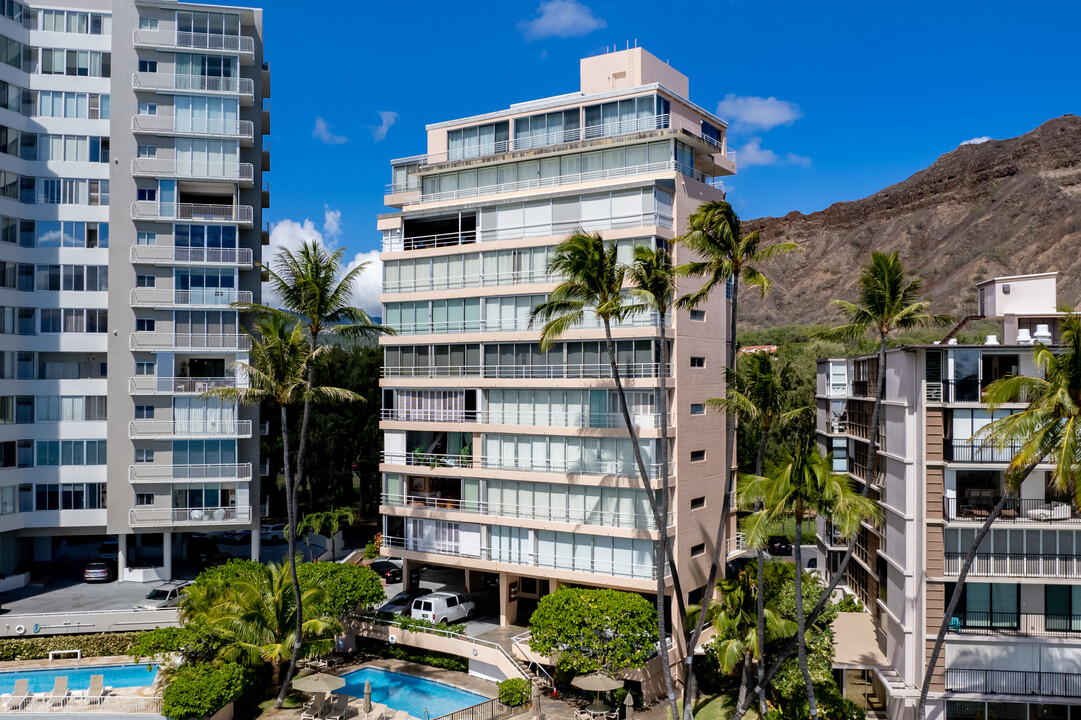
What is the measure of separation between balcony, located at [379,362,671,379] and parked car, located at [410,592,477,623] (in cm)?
1226

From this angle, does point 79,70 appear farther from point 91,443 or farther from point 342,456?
point 342,456

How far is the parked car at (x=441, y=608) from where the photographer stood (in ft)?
137

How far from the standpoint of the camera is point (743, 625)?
32281mm

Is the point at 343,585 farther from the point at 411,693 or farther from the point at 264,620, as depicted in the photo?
the point at 411,693

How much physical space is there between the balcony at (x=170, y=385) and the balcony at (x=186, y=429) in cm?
190

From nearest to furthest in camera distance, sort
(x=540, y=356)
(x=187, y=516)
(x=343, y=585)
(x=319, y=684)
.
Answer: (x=319, y=684), (x=343, y=585), (x=540, y=356), (x=187, y=516)

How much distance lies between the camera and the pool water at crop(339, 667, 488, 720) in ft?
117

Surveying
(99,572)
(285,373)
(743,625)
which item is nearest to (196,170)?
(285,373)

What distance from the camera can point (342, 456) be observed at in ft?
218

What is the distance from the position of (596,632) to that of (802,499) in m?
11.8

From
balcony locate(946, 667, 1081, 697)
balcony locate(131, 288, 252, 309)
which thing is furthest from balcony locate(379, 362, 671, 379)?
balcony locate(946, 667, 1081, 697)

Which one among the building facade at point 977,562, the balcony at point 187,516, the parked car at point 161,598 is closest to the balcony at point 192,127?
the balcony at point 187,516

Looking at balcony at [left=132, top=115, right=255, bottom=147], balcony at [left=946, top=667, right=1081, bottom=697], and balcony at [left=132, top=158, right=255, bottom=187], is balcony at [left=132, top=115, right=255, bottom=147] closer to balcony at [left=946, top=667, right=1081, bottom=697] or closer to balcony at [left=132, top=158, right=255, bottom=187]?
balcony at [left=132, top=158, right=255, bottom=187]

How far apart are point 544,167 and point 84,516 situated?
118 feet
